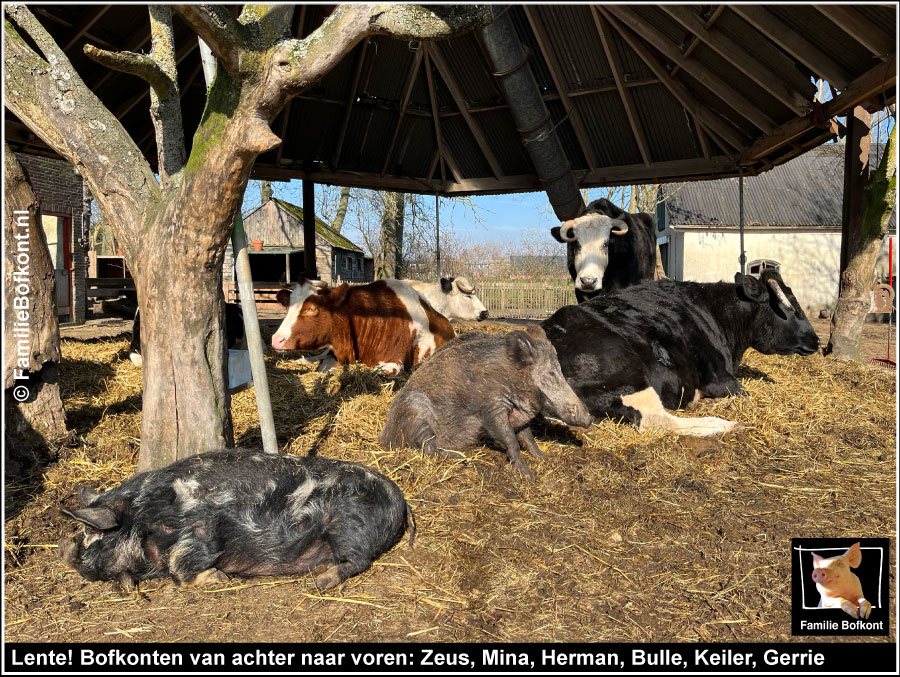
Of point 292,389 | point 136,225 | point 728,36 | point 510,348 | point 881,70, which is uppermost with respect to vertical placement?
point 728,36

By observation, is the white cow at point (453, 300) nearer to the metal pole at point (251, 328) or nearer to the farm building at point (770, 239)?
the metal pole at point (251, 328)

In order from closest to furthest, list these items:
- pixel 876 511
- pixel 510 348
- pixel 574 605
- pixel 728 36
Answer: pixel 574 605, pixel 876 511, pixel 510 348, pixel 728 36

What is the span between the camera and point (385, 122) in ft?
39.8

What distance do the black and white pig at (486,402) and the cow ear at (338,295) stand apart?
397 centimetres

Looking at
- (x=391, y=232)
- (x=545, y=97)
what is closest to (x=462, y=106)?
(x=545, y=97)

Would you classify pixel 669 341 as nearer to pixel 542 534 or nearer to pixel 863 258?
pixel 542 534

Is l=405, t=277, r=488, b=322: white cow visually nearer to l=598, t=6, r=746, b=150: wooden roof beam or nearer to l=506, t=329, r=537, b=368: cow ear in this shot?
l=598, t=6, r=746, b=150: wooden roof beam

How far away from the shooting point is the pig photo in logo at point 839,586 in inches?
107

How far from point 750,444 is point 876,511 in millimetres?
1285

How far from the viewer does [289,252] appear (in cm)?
2509

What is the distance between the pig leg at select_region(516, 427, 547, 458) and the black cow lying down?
94 cm

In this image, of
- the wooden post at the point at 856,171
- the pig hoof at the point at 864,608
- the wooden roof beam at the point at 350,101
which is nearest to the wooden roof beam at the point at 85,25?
the wooden roof beam at the point at 350,101

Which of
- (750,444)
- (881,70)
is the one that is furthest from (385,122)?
(750,444)
